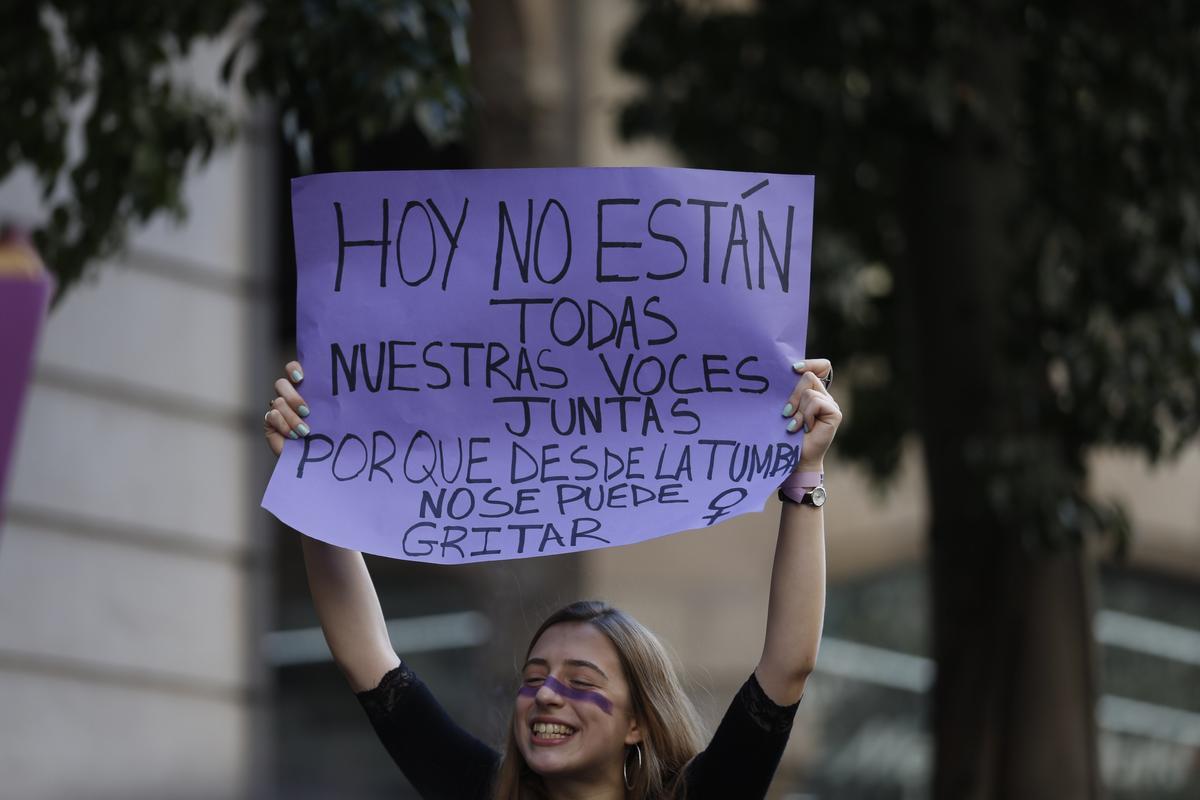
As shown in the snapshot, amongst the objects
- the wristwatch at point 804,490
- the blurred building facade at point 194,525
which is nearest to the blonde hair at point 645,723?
the wristwatch at point 804,490

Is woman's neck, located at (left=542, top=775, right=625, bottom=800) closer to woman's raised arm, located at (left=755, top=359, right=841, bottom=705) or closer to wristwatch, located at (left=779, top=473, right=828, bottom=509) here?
woman's raised arm, located at (left=755, top=359, right=841, bottom=705)

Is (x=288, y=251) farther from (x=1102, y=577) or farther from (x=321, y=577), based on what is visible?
(x=321, y=577)

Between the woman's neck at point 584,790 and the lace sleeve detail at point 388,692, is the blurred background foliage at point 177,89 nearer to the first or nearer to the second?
the lace sleeve detail at point 388,692

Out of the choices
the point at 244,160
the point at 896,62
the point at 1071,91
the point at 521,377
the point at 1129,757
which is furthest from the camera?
the point at 1129,757

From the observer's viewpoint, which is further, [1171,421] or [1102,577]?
[1102,577]

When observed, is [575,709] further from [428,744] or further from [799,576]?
[799,576]

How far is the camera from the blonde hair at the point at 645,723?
307cm

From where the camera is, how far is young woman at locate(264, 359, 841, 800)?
9.57 ft

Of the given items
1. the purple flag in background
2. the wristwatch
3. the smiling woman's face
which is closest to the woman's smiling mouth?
the smiling woman's face

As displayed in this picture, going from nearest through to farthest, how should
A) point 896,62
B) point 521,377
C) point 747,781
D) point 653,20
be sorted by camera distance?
point 747,781 → point 521,377 → point 896,62 → point 653,20

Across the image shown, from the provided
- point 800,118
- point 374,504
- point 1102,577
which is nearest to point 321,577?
point 374,504

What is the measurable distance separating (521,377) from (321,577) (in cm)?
46

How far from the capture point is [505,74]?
39.5ft

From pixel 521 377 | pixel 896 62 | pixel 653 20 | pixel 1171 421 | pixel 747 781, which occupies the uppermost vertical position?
pixel 653 20
